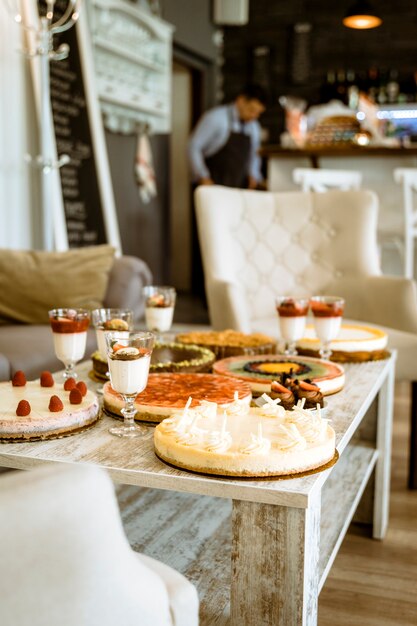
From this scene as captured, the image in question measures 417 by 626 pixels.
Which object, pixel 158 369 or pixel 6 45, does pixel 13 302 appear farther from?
pixel 6 45

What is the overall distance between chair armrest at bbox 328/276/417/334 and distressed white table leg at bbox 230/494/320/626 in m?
1.78

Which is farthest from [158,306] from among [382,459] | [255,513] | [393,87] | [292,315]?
[393,87]

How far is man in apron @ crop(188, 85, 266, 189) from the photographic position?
6.51 metres

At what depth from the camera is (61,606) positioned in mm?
577

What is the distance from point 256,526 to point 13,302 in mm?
2231

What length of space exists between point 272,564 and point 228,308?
1.65 metres

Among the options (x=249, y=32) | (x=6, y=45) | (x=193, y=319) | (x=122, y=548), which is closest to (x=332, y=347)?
(x=122, y=548)

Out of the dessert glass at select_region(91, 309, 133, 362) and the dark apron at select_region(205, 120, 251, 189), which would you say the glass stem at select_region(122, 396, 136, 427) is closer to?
the dessert glass at select_region(91, 309, 133, 362)

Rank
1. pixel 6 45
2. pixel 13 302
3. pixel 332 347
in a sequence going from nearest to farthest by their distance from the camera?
pixel 332 347, pixel 13 302, pixel 6 45

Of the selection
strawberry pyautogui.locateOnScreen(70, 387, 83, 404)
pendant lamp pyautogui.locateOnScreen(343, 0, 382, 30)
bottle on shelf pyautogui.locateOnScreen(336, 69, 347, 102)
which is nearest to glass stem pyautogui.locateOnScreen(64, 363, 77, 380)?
strawberry pyautogui.locateOnScreen(70, 387, 83, 404)

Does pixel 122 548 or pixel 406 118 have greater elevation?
pixel 406 118

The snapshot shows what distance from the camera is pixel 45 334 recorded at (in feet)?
9.16

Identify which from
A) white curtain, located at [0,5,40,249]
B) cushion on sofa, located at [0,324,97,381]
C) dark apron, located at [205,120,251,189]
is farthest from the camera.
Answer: dark apron, located at [205,120,251,189]

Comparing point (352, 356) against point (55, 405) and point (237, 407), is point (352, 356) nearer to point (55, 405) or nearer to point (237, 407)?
point (237, 407)
